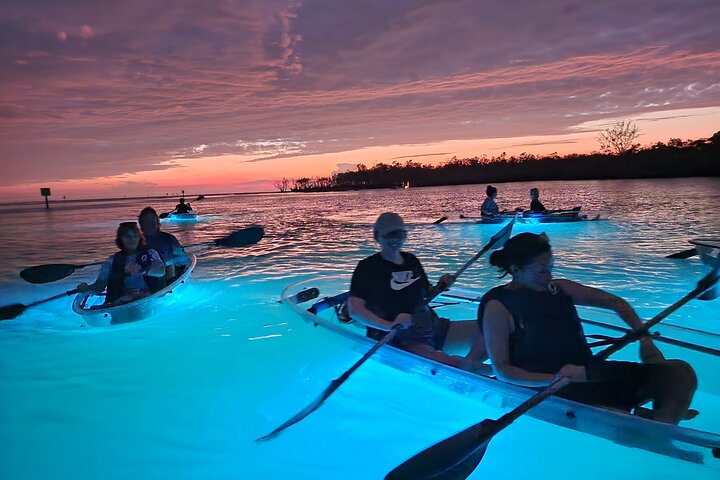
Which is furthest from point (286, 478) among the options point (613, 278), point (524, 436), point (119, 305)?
point (613, 278)

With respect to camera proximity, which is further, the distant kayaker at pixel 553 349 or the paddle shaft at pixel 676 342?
the paddle shaft at pixel 676 342

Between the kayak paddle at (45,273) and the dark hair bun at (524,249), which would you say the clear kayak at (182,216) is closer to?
the kayak paddle at (45,273)

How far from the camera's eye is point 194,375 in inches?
225

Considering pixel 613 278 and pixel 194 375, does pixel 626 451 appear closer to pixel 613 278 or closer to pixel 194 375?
pixel 194 375

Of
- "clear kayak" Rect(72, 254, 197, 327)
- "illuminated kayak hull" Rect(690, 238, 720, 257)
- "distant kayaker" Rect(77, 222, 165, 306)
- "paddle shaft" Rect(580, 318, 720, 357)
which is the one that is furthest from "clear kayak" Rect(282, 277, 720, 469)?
"distant kayaker" Rect(77, 222, 165, 306)

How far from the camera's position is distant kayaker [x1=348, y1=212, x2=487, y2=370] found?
432 centimetres

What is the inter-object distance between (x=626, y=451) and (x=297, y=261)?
1123cm

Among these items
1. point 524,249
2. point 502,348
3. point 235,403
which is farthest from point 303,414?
point 524,249

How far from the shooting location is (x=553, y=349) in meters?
3.05

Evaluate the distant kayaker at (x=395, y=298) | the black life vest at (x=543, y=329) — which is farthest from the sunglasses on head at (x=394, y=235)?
the black life vest at (x=543, y=329)

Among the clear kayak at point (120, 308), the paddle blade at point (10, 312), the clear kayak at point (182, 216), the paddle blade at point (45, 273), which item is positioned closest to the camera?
the clear kayak at point (120, 308)

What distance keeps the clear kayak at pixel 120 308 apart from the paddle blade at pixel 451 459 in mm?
5214

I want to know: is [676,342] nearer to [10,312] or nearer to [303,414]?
[303,414]

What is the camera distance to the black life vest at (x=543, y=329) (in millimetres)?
2975
